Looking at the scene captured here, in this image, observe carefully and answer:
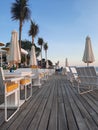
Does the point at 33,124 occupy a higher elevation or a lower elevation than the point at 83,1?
lower

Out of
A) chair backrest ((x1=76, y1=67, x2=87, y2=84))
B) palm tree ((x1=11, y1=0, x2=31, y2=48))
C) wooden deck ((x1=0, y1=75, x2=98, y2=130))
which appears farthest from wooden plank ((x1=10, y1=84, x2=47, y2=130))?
palm tree ((x1=11, y1=0, x2=31, y2=48))

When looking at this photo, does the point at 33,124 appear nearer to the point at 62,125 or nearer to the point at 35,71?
the point at 62,125

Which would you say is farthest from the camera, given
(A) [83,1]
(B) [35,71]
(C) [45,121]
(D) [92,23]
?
(D) [92,23]

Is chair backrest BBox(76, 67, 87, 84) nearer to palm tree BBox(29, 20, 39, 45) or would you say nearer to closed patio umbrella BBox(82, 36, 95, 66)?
closed patio umbrella BBox(82, 36, 95, 66)

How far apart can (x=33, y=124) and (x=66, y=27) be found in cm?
1617

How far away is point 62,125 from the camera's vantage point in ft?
8.00

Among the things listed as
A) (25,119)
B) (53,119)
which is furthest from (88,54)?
(25,119)

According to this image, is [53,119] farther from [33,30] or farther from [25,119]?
[33,30]

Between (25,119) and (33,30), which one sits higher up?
(33,30)

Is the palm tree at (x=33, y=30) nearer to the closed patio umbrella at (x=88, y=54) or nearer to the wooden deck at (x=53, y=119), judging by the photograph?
the closed patio umbrella at (x=88, y=54)

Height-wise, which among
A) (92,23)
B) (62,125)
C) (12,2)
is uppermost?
(12,2)

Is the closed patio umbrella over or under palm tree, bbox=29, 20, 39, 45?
under

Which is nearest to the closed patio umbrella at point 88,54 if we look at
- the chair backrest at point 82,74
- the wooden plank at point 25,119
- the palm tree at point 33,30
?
the chair backrest at point 82,74

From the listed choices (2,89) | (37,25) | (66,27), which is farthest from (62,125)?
(37,25)
